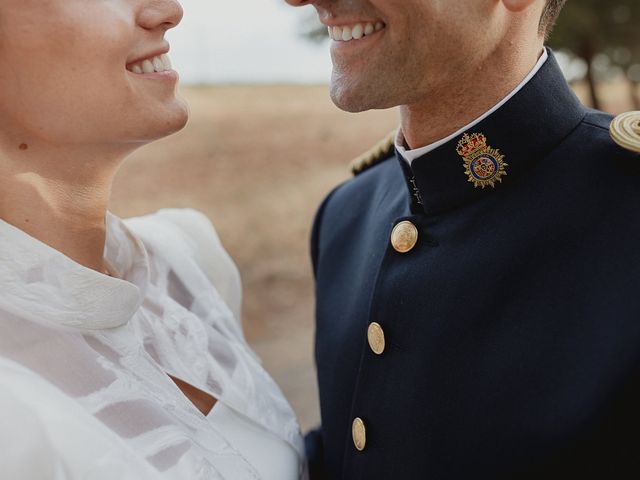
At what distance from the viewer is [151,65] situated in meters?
1.74

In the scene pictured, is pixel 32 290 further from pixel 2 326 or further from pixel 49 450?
pixel 49 450

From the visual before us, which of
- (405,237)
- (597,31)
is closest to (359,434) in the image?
(405,237)

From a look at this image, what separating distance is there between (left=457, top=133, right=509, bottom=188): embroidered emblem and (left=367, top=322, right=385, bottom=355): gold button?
39 cm

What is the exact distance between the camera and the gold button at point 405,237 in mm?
1701

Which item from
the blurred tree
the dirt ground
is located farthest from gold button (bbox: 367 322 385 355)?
the blurred tree

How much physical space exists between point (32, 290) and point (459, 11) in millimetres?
1108

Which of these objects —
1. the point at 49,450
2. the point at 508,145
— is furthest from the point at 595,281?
the point at 49,450

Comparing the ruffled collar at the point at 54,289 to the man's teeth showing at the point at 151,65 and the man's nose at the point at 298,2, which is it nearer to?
the man's teeth showing at the point at 151,65

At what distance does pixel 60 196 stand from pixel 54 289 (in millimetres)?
246

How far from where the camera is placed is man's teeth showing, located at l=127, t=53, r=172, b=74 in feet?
5.61

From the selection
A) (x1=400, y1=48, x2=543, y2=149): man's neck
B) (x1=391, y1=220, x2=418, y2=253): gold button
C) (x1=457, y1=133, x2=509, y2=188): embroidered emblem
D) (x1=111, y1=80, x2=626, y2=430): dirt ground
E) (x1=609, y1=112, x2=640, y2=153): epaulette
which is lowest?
(x1=111, y1=80, x2=626, y2=430): dirt ground

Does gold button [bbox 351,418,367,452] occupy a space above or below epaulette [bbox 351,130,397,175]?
below

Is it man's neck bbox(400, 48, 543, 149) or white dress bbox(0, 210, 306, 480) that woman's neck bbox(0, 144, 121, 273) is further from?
man's neck bbox(400, 48, 543, 149)

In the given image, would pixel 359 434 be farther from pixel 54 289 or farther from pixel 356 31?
pixel 356 31
